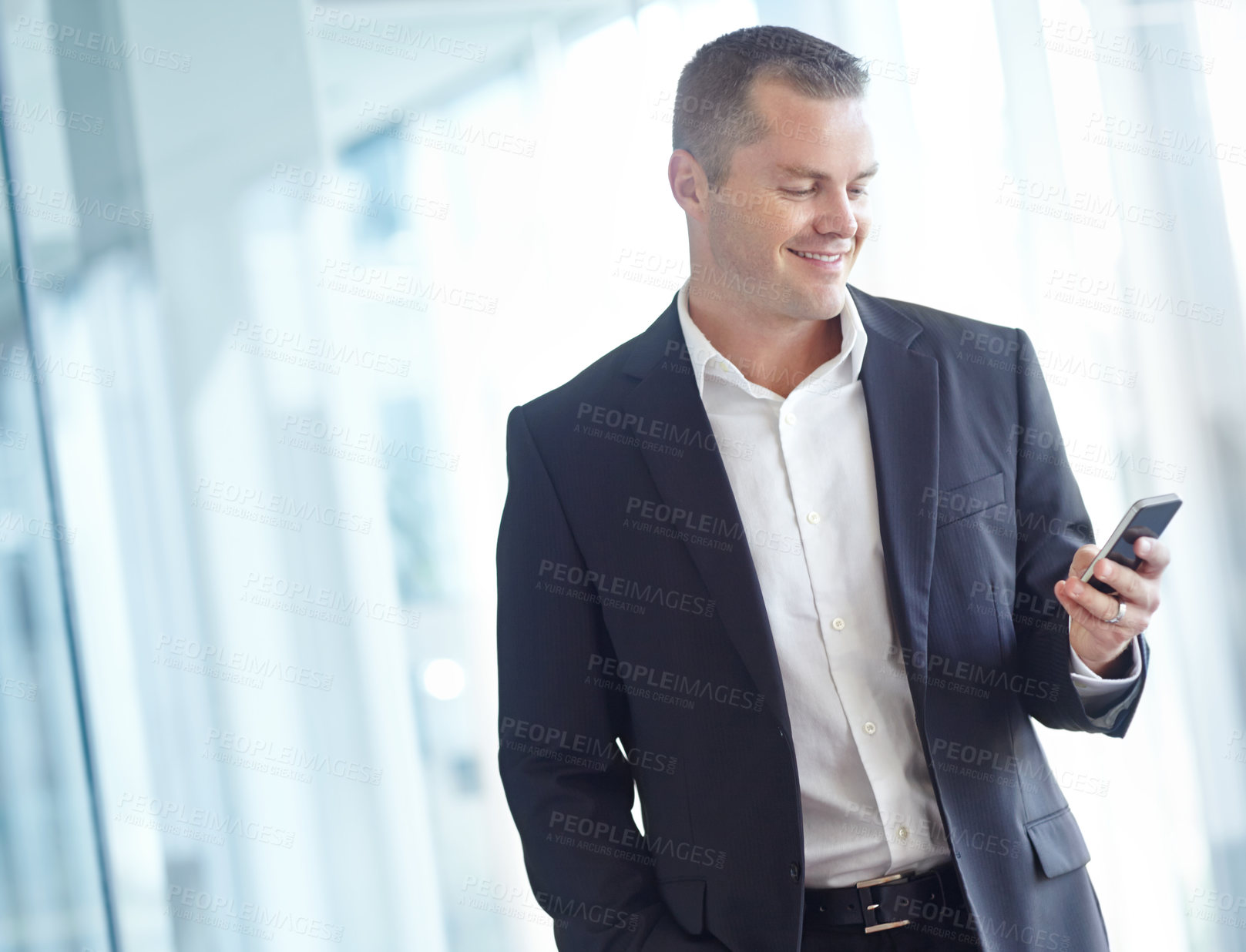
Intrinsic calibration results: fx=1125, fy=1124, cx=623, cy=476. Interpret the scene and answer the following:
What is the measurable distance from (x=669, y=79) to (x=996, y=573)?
168 cm

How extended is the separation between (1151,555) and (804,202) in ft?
2.14

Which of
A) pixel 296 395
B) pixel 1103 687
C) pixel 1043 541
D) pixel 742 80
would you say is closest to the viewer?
pixel 1103 687

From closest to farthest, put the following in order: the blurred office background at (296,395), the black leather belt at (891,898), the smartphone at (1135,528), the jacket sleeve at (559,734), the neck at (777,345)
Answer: the smartphone at (1135,528) → the black leather belt at (891,898) → the jacket sleeve at (559,734) → the neck at (777,345) → the blurred office background at (296,395)

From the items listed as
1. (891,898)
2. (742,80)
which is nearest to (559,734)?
(891,898)

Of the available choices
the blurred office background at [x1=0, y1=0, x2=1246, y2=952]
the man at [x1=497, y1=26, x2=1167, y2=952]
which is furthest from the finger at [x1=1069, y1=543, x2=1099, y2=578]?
the blurred office background at [x1=0, y1=0, x2=1246, y2=952]

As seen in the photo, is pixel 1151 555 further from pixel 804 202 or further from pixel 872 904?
pixel 804 202

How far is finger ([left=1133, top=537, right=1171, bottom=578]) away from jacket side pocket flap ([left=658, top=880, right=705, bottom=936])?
67cm

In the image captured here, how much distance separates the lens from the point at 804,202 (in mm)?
1566

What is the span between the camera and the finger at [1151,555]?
4.16 feet

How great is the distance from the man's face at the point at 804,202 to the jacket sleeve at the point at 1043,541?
29 centimetres

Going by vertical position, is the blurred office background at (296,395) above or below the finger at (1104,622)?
above

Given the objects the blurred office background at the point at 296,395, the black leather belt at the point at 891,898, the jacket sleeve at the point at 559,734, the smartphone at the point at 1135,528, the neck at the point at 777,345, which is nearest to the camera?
the smartphone at the point at 1135,528

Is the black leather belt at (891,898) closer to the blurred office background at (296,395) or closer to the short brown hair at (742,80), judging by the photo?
the short brown hair at (742,80)

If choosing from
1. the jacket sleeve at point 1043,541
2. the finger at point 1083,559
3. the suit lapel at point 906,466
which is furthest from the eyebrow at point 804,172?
the finger at point 1083,559
